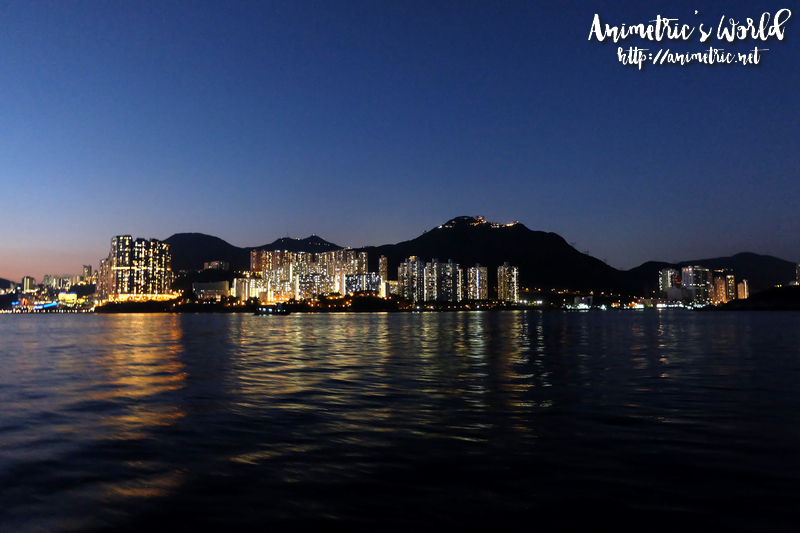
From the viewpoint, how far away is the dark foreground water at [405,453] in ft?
24.8

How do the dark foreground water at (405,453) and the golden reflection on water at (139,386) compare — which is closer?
the dark foreground water at (405,453)

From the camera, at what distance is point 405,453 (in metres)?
10.9

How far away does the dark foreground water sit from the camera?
7.57m

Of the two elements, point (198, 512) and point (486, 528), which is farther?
point (198, 512)

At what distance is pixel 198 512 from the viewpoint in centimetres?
770

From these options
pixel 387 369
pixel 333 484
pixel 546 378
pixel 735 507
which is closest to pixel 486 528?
pixel 333 484

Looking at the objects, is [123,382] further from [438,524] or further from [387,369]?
[438,524]

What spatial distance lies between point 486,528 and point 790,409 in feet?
41.9

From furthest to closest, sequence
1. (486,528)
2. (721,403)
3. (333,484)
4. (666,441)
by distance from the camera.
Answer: (721,403) < (666,441) < (333,484) < (486,528)

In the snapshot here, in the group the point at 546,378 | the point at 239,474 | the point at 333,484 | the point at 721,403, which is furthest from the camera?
the point at 546,378

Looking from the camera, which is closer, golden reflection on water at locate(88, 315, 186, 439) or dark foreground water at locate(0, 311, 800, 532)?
dark foreground water at locate(0, 311, 800, 532)

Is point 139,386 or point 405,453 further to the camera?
point 139,386

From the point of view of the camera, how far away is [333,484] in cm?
890

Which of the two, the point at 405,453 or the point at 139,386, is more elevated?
the point at 405,453
